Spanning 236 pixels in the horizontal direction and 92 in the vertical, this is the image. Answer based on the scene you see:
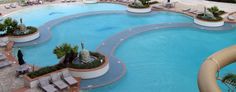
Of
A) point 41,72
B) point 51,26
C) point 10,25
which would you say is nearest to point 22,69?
point 41,72

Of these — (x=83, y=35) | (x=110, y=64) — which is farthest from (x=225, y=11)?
(x=110, y=64)

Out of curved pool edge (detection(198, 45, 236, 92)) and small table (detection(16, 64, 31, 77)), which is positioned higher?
curved pool edge (detection(198, 45, 236, 92))

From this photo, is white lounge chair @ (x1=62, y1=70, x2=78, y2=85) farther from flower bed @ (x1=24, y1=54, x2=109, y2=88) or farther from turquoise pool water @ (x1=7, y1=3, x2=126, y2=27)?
turquoise pool water @ (x1=7, y1=3, x2=126, y2=27)

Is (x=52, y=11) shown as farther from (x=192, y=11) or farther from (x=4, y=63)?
(x=4, y=63)

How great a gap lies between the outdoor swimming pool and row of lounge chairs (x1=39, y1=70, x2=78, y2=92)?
58.7 inches

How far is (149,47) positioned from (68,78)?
26.4 ft

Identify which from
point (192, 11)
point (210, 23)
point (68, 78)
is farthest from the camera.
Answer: point (192, 11)

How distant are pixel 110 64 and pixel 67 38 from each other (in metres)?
7.15

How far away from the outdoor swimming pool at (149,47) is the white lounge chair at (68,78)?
1264 millimetres

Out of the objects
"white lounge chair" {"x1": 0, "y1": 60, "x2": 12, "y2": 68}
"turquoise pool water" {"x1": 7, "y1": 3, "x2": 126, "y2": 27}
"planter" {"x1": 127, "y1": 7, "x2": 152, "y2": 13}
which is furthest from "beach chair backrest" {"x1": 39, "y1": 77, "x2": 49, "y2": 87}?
"planter" {"x1": 127, "y1": 7, "x2": 152, "y2": 13}

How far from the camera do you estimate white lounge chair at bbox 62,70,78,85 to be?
14635 millimetres

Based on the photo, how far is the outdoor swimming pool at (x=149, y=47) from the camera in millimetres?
15750

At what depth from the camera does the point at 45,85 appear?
14.3 metres

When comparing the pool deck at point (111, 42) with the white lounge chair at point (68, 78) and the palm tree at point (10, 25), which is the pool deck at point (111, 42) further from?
the palm tree at point (10, 25)
